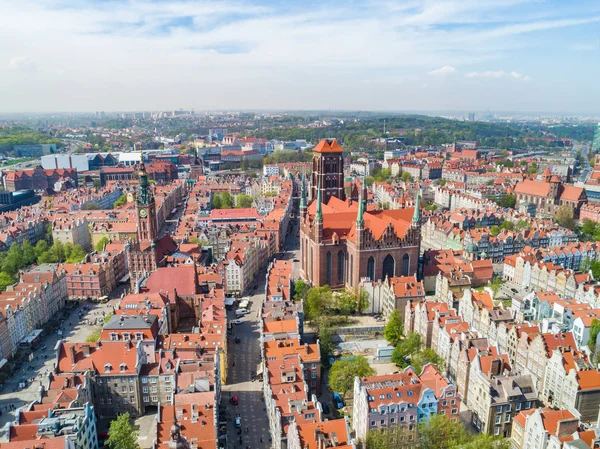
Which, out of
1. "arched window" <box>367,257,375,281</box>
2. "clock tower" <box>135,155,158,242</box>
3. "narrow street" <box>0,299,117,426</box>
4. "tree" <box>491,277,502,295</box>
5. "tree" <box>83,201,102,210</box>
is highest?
"clock tower" <box>135,155,158,242</box>

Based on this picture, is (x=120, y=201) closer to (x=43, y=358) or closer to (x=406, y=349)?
(x=43, y=358)

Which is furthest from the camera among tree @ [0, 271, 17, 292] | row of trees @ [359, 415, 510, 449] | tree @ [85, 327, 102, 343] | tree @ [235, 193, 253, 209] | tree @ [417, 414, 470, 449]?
tree @ [235, 193, 253, 209]

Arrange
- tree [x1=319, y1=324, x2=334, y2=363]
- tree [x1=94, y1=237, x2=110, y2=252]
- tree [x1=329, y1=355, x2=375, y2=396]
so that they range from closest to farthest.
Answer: tree [x1=329, y1=355, x2=375, y2=396] < tree [x1=319, y1=324, x2=334, y2=363] < tree [x1=94, y1=237, x2=110, y2=252]

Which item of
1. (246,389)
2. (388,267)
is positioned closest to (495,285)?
(388,267)

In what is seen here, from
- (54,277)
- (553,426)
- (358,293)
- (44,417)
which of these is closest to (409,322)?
(358,293)

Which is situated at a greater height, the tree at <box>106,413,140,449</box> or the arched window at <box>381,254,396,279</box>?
the arched window at <box>381,254,396,279</box>

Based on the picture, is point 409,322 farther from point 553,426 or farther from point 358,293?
point 553,426

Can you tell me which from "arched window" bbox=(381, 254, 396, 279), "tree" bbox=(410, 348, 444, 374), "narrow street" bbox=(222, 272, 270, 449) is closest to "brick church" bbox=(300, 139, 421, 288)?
"arched window" bbox=(381, 254, 396, 279)

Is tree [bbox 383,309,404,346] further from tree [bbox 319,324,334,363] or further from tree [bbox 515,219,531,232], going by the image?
tree [bbox 515,219,531,232]
